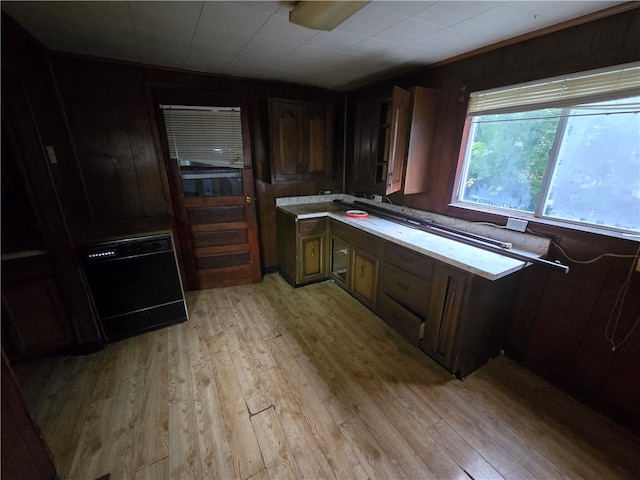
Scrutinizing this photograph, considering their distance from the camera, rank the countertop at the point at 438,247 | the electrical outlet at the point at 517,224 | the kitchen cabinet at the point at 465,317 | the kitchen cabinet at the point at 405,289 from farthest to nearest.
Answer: the kitchen cabinet at the point at 405,289 → the electrical outlet at the point at 517,224 → the kitchen cabinet at the point at 465,317 → the countertop at the point at 438,247

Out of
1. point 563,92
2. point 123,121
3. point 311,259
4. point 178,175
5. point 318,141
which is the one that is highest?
point 563,92

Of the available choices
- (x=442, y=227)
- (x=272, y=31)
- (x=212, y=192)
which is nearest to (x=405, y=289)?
(x=442, y=227)

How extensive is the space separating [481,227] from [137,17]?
9.08 feet

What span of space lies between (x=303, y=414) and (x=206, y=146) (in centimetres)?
254

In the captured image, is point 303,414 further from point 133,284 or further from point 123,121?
point 123,121

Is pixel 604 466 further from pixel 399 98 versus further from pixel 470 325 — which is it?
pixel 399 98

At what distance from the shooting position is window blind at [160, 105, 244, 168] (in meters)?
2.61

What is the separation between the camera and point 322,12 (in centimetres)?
136

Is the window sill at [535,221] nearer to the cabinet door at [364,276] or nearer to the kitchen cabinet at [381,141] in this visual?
the kitchen cabinet at [381,141]

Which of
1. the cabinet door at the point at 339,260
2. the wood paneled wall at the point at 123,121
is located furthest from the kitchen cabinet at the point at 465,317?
the wood paneled wall at the point at 123,121

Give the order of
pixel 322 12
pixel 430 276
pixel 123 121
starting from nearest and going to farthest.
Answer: pixel 322 12, pixel 430 276, pixel 123 121

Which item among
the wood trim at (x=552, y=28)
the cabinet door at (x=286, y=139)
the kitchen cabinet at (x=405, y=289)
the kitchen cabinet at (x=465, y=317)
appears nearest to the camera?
the wood trim at (x=552, y=28)

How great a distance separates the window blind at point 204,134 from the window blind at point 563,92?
87.2 inches

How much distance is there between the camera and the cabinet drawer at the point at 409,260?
78.4 inches
